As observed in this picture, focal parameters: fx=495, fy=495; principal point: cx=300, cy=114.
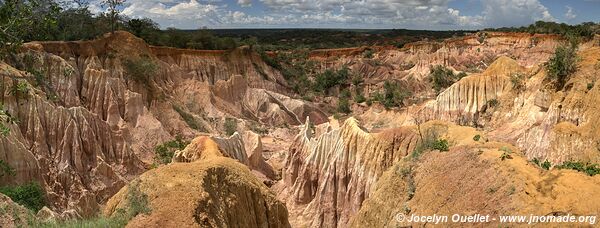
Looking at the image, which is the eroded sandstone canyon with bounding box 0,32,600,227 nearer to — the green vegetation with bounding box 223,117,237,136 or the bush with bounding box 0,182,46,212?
the green vegetation with bounding box 223,117,237,136

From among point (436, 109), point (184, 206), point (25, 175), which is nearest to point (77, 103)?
point (25, 175)

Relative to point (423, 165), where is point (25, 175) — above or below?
below

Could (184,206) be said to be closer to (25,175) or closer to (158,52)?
(25,175)

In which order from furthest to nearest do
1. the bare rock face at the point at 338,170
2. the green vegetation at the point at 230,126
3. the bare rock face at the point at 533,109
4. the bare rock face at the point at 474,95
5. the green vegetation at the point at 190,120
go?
the green vegetation at the point at 230,126 < the green vegetation at the point at 190,120 < the bare rock face at the point at 474,95 < the bare rock face at the point at 533,109 < the bare rock face at the point at 338,170

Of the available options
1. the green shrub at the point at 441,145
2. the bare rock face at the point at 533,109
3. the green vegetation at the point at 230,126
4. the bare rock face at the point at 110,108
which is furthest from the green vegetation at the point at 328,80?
the green shrub at the point at 441,145

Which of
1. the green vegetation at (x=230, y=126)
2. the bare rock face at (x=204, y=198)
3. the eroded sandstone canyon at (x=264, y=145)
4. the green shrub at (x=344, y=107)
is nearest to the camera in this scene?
the bare rock face at (x=204, y=198)

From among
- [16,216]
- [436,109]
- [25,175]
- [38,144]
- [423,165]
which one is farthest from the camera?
[436,109]

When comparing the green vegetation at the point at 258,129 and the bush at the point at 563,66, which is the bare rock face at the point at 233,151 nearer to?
the green vegetation at the point at 258,129
